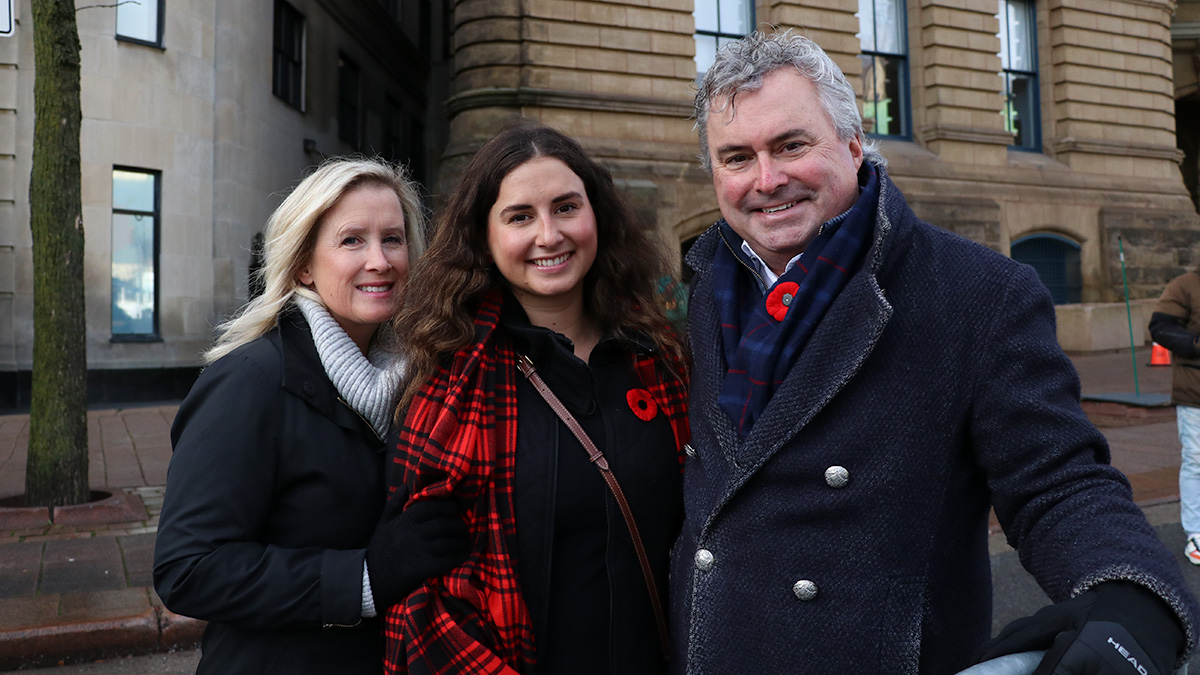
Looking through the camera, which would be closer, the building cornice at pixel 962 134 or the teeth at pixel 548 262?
the teeth at pixel 548 262

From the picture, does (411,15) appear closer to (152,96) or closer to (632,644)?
(152,96)

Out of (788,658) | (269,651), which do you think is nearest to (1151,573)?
(788,658)

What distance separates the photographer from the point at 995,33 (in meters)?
18.1

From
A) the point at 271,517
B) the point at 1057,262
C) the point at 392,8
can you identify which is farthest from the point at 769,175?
the point at 392,8

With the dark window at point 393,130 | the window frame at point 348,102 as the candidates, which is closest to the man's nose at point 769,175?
the window frame at point 348,102

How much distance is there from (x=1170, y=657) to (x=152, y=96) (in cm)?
1589

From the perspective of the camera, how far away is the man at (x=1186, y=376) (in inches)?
Result: 230

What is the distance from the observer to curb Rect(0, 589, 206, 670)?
432 centimetres

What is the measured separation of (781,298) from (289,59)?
17961 millimetres

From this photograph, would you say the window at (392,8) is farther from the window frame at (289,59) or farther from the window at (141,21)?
the window at (141,21)

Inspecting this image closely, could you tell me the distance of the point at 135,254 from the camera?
1455 centimetres

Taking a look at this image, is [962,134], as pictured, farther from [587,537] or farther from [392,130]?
[587,537]

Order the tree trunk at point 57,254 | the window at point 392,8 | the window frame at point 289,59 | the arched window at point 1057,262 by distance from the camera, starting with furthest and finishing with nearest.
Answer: the window at point 392,8
the arched window at point 1057,262
the window frame at point 289,59
the tree trunk at point 57,254

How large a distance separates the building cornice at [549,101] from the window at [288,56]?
16.3 ft
